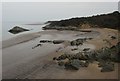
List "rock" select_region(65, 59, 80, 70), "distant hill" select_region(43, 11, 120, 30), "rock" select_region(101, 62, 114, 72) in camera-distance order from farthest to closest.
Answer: "distant hill" select_region(43, 11, 120, 30)
"rock" select_region(65, 59, 80, 70)
"rock" select_region(101, 62, 114, 72)

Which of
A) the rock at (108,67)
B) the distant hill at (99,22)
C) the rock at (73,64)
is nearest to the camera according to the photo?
the rock at (108,67)

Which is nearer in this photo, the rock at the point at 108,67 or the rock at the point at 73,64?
the rock at the point at 108,67

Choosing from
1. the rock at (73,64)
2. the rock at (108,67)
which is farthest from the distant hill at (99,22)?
the rock at (108,67)

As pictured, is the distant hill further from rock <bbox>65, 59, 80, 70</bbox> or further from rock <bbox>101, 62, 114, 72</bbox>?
rock <bbox>101, 62, 114, 72</bbox>

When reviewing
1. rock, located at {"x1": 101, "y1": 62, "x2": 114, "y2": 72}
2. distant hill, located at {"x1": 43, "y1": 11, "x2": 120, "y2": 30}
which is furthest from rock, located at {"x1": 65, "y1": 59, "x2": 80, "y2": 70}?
distant hill, located at {"x1": 43, "y1": 11, "x2": 120, "y2": 30}

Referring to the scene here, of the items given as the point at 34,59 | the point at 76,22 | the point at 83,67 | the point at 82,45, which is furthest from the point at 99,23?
the point at 83,67

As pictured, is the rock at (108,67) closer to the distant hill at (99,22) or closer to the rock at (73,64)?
the rock at (73,64)

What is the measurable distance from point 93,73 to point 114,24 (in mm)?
25846

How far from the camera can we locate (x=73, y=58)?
55.5 feet

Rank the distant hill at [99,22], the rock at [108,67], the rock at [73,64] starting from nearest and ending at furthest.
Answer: the rock at [108,67] → the rock at [73,64] → the distant hill at [99,22]

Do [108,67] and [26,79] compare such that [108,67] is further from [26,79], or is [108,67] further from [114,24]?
[114,24]

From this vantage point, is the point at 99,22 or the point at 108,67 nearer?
the point at 108,67

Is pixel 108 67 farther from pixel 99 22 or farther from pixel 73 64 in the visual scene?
pixel 99 22

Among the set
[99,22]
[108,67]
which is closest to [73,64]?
Result: [108,67]
